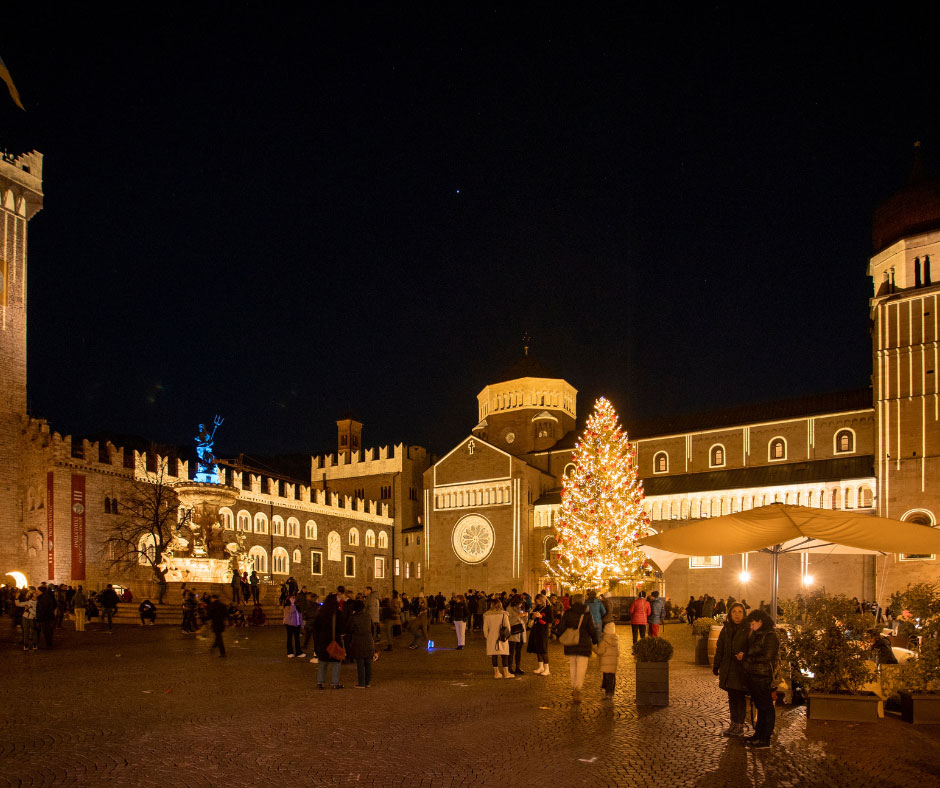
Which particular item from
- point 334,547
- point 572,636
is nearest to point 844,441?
point 334,547

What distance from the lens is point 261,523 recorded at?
168ft

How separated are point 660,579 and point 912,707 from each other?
37674 mm

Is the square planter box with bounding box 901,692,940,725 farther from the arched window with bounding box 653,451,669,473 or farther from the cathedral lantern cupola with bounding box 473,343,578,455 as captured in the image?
the cathedral lantern cupola with bounding box 473,343,578,455

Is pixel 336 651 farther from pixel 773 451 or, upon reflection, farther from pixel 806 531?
pixel 773 451

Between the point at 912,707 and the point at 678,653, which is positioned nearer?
the point at 912,707

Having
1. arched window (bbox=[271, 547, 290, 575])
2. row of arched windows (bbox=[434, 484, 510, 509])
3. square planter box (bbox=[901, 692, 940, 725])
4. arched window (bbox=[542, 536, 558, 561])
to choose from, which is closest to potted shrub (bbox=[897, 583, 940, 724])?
square planter box (bbox=[901, 692, 940, 725])

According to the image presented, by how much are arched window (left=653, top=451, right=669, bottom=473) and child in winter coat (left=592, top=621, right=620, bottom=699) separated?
44716 mm

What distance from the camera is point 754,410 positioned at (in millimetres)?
54219

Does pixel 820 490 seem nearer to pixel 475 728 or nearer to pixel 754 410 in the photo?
pixel 754 410

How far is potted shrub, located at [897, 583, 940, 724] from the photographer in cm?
987

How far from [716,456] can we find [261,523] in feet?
A: 95.5

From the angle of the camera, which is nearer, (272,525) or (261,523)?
(261,523)

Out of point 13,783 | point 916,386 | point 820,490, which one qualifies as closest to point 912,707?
point 13,783

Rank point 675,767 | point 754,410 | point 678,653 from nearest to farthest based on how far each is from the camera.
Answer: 1. point 675,767
2. point 678,653
3. point 754,410
